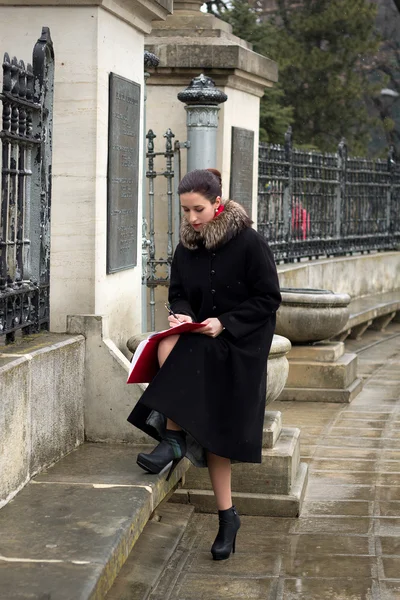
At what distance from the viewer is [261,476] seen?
22.9 feet

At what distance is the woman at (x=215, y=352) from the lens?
5.66 metres

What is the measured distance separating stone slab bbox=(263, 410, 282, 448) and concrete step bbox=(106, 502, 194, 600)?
0.58 m

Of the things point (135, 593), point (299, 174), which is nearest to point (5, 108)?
point (135, 593)

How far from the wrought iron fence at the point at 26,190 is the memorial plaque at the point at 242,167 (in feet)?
14.0

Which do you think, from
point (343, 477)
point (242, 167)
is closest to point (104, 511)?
point (343, 477)

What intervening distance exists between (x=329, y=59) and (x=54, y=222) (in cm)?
3480

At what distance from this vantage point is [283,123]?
36.5m

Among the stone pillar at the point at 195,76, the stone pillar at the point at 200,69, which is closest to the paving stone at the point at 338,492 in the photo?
the stone pillar at the point at 195,76

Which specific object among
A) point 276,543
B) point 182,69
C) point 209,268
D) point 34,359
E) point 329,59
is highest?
point 329,59

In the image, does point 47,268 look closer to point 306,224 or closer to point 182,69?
point 182,69

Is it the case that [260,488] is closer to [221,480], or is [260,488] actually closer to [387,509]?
[387,509]

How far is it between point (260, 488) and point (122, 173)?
1981mm

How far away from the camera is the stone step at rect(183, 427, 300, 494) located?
6.96 meters

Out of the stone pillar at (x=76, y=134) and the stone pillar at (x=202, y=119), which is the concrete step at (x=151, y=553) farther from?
the stone pillar at (x=202, y=119)
